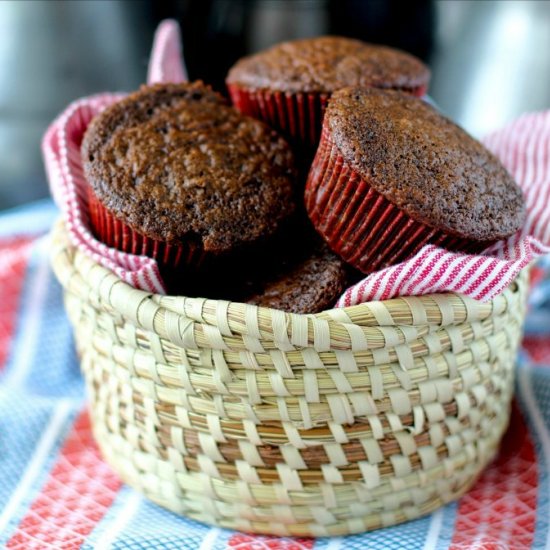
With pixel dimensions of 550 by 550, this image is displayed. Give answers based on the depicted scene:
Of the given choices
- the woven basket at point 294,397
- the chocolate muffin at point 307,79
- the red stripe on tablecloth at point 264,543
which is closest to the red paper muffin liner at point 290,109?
the chocolate muffin at point 307,79

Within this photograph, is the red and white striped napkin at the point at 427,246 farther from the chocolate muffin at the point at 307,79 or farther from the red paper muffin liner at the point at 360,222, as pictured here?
the chocolate muffin at the point at 307,79

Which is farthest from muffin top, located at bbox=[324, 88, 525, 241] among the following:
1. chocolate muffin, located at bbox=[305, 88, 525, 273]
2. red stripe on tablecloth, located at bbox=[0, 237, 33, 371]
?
red stripe on tablecloth, located at bbox=[0, 237, 33, 371]

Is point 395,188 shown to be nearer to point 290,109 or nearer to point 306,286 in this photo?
point 306,286

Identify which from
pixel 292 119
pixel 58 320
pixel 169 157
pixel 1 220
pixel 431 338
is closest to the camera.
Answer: pixel 431 338

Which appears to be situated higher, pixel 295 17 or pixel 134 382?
pixel 295 17

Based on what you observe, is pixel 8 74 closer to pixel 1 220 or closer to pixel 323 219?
pixel 1 220

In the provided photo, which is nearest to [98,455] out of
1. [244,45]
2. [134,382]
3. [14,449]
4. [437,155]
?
[14,449]

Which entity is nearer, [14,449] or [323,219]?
[323,219]
